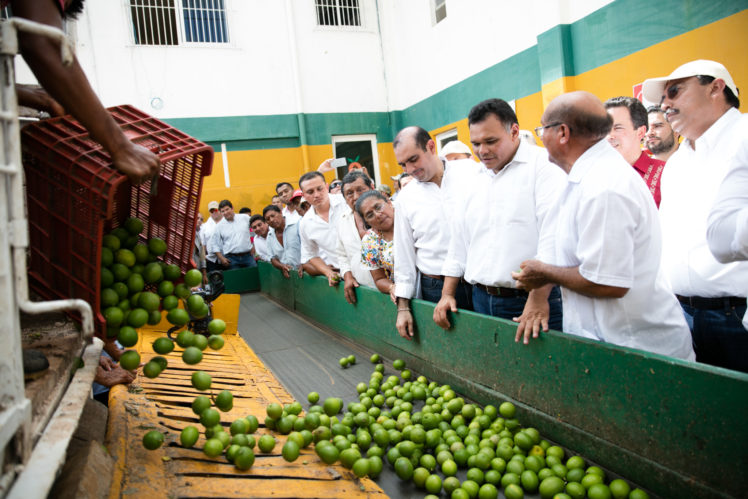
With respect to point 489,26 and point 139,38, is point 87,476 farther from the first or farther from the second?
point 139,38

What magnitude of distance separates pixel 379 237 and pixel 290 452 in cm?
214

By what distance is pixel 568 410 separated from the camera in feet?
7.76

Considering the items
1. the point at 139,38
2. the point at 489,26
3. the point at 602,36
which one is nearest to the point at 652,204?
the point at 602,36

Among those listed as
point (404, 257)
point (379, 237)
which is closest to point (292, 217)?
point (379, 237)

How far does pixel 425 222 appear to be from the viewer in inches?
135

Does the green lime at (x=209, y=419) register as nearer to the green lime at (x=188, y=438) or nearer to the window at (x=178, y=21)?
the green lime at (x=188, y=438)

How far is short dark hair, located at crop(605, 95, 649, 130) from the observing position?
10.3ft

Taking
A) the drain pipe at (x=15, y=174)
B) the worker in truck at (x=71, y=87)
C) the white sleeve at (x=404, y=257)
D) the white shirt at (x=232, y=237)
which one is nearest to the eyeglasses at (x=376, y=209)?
the white sleeve at (x=404, y=257)

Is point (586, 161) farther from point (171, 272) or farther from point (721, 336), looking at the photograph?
point (171, 272)

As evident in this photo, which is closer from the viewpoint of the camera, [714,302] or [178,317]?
[178,317]

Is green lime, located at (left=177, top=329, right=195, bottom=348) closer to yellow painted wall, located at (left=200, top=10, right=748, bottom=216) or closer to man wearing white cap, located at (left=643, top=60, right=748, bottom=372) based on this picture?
man wearing white cap, located at (left=643, top=60, right=748, bottom=372)

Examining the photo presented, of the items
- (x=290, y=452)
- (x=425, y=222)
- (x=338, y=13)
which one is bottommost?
(x=290, y=452)

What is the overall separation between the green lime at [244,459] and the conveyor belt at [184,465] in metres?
0.03

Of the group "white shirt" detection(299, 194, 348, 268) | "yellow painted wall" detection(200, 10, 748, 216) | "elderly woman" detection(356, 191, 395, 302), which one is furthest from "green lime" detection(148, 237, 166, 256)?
"yellow painted wall" detection(200, 10, 748, 216)
